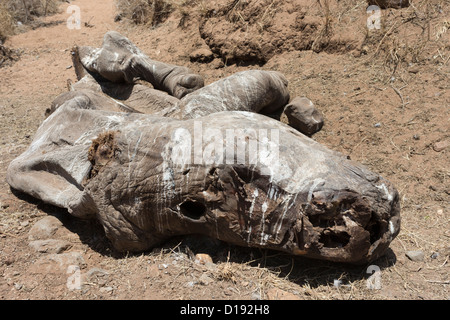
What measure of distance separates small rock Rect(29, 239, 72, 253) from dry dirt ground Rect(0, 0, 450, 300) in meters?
0.04

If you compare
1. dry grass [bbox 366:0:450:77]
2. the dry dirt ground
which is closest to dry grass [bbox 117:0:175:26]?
the dry dirt ground

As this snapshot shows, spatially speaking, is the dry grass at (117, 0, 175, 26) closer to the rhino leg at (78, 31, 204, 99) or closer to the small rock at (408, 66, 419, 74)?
the rhino leg at (78, 31, 204, 99)

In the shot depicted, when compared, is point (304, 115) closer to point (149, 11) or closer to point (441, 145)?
point (441, 145)

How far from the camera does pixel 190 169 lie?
283 cm

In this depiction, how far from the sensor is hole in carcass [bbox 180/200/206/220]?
2959mm

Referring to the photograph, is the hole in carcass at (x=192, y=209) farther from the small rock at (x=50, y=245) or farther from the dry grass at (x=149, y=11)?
the dry grass at (x=149, y=11)

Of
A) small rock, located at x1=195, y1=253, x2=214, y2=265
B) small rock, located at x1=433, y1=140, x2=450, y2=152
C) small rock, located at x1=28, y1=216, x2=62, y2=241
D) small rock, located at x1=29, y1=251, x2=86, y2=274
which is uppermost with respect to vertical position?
small rock, located at x1=433, y1=140, x2=450, y2=152

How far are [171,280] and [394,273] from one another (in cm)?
152

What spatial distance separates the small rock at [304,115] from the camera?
436 centimetres

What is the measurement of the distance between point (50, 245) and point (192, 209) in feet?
4.28

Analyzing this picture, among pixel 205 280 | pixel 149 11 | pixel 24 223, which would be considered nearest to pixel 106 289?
pixel 205 280

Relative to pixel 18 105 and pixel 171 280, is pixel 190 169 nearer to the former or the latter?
pixel 171 280

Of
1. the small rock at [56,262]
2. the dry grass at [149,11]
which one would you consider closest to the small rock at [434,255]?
the small rock at [56,262]

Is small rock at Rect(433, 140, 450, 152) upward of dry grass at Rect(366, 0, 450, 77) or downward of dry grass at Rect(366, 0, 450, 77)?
downward
